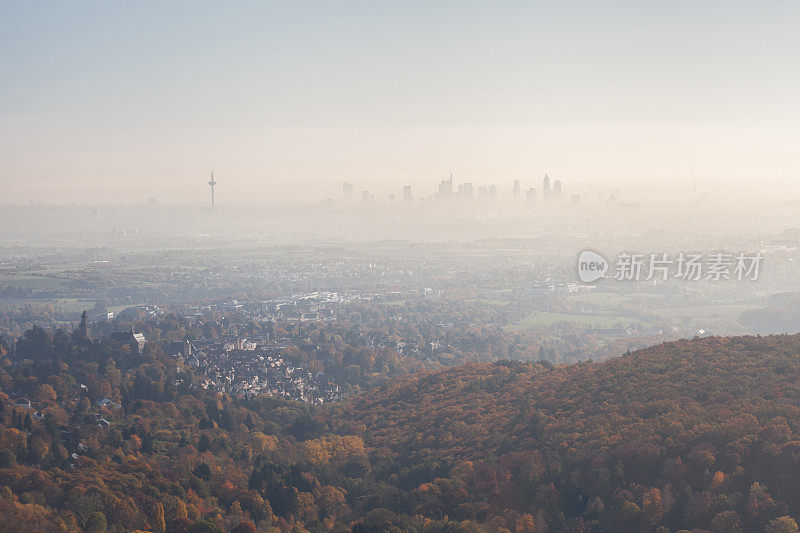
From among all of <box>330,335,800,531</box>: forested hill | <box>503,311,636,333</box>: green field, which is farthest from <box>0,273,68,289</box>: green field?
<box>330,335,800,531</box>: forested hill

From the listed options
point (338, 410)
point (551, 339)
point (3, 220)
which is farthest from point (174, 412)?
point (3, 220)

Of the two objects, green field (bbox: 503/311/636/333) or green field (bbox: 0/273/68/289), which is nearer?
green field (bbox: 503/311/636/333)

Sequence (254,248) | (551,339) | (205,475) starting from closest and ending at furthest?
(205,475) < (551,339) < (254,248)

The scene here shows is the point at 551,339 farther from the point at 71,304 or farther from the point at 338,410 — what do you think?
the point at 71,304

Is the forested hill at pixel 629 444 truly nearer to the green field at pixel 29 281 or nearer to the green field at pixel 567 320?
the green field at pixel 567 320

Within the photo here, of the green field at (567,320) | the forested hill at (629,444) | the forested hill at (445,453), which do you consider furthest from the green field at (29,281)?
the forested hill at (629,444)

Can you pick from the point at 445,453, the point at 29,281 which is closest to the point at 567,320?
the point at 445,453

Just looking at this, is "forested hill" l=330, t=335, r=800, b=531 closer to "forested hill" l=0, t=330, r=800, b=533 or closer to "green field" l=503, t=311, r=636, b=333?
"forested hill" l=0, t=330, r=800, b=533
